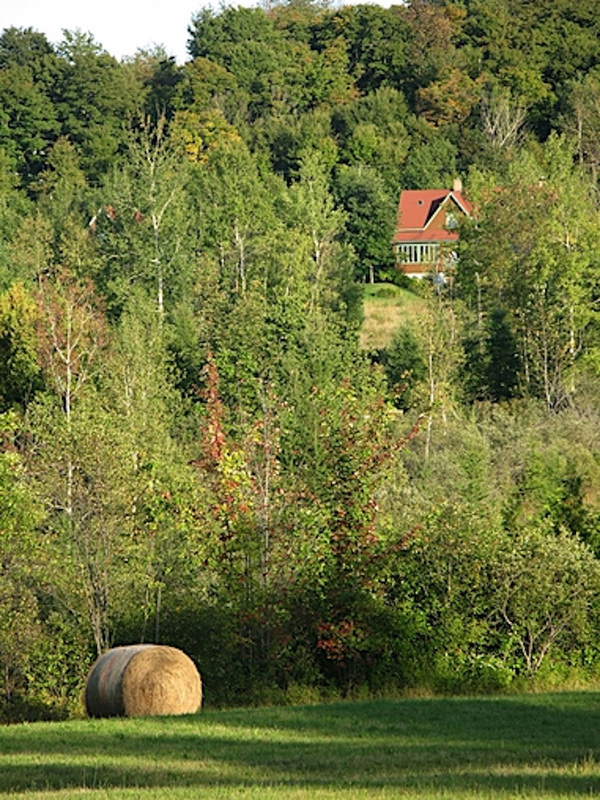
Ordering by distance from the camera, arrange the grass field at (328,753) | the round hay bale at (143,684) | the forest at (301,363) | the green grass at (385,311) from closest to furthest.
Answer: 1. the grass field at (328,753)
2. the round hay bale at (143,684)
3. the forest at (301,363)
4. the green grass at (385,311)

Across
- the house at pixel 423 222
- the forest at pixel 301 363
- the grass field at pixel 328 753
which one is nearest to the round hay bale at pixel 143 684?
the grass field at pixel 328 753

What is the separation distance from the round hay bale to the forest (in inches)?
164

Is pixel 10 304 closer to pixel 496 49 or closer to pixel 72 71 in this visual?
pixel 72 71

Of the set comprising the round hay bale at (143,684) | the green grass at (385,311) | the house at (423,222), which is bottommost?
the round hay bale at (143,684)

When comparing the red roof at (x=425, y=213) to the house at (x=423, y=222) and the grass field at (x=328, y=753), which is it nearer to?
the house at (x=423, y=222)

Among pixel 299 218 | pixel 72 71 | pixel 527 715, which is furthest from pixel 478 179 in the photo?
pixel 527 715

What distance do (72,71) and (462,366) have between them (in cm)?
6393

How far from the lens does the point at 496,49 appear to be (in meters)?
116

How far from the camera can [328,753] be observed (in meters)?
16.3

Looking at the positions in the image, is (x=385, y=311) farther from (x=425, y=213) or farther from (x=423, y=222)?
(x=425, y=213)

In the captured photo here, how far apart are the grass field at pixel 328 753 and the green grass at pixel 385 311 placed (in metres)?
43.9

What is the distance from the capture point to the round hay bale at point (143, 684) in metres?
21.4

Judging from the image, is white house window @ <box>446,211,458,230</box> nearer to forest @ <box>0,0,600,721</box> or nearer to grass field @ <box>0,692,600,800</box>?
forest @ <box>0,0,600,721</box>

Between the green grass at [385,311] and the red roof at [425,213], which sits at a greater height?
the red roof at [425,213]
